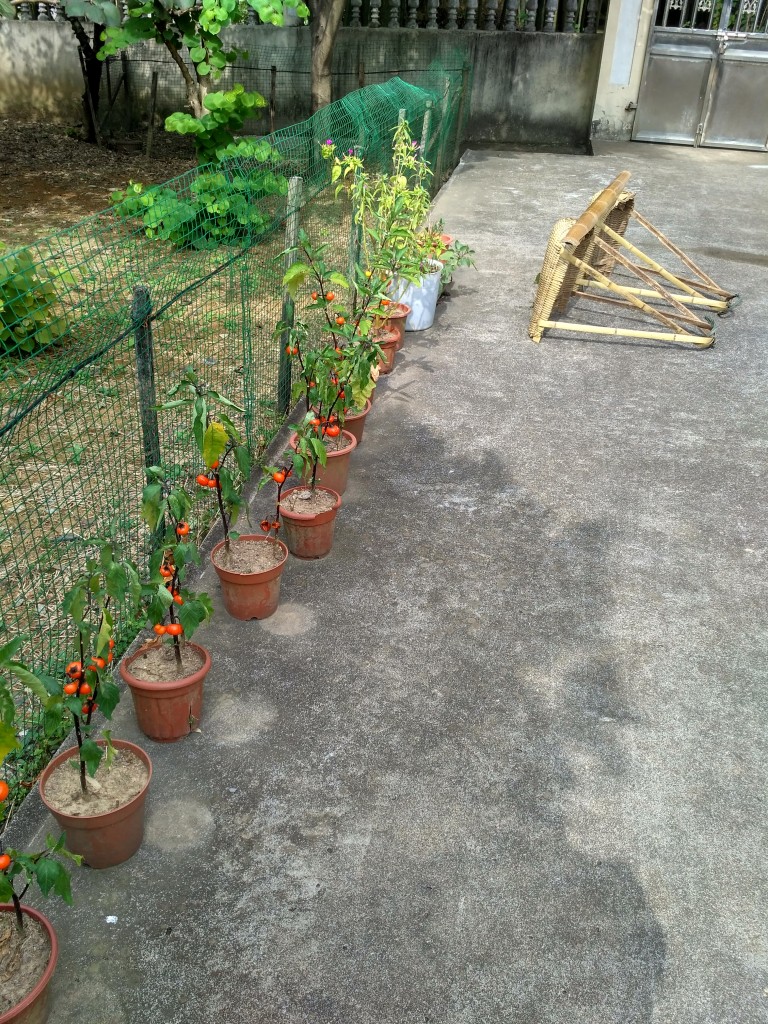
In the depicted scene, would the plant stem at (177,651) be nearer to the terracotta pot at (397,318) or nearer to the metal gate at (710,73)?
the terracotta pot at (397,318)

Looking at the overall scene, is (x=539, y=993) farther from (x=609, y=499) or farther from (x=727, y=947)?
(x=609, y=499)

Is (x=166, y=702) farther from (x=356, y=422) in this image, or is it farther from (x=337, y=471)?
(x=356, y=422)

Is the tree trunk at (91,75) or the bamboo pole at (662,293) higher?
the tree trunk at (91,75)

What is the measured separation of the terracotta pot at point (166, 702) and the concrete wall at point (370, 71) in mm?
12409

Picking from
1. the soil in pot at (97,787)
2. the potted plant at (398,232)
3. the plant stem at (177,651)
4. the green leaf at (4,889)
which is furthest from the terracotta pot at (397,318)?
the green leaf at (4,889)

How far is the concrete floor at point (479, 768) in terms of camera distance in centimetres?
242

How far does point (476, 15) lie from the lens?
1386cm

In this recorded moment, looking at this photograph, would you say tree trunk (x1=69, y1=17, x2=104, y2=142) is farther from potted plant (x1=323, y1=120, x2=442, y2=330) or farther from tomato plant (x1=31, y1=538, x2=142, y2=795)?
tomato plant (x1=31, y1=538, x2=142, y2=795)

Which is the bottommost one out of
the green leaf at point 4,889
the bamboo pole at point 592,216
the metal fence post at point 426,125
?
the green leaf at point 4,889

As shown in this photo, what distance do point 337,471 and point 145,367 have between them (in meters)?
1.24

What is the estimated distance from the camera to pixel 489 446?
5199mm

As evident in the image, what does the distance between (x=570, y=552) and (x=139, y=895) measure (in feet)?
8.24

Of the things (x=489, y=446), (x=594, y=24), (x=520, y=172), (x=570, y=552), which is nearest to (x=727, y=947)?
(x=570, y=552)

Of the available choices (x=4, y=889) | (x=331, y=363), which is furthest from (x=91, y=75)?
(x=4, y=889)
